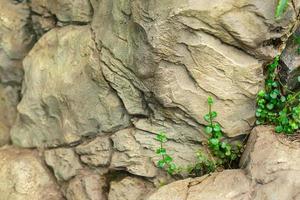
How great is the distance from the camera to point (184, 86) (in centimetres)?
326

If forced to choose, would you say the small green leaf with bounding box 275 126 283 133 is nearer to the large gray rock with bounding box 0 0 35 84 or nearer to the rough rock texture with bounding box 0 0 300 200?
the rough rock texture with bounding box 0 0 300 200

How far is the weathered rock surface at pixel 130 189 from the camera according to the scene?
3498 millimetres

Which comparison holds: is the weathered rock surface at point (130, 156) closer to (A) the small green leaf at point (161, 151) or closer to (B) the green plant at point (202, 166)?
(A) the small green leaf at point (161, 151)

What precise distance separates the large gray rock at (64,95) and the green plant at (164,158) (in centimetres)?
36

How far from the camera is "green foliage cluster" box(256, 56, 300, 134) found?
315 centimetres

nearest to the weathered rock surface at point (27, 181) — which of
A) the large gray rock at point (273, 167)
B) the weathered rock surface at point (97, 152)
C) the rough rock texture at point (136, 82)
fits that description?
the rough rock texture at point (136, 82)

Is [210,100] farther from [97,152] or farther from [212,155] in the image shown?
[97,152]

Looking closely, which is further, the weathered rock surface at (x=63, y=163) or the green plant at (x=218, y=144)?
the weathered rock surface at (x=63, y=163)

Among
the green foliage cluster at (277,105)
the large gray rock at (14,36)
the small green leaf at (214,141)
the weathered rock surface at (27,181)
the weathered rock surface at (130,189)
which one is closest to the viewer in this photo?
the green foliage cluster at (277,105)

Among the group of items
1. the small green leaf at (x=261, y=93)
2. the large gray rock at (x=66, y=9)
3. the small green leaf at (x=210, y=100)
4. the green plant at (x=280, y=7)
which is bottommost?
the small green leaf at (x=210, y=100)

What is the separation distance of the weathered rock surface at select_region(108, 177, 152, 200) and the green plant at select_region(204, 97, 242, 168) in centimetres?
61

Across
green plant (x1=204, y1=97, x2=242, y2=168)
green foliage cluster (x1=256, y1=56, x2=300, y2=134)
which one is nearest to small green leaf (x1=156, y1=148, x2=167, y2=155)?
green plant (x1=204, y1=97, x2=242, y2=168)

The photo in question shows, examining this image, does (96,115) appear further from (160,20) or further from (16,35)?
(16,35)

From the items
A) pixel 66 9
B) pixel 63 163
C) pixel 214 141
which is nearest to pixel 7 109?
pixel 63 163
